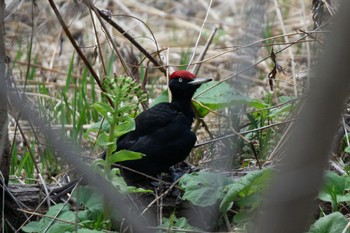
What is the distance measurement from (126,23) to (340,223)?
4123 millimetres

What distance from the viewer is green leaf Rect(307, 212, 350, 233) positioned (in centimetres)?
226

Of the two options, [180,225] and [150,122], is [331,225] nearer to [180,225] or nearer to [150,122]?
[180,225]

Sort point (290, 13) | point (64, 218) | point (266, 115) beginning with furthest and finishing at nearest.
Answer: point (290, 13) → point (266, 115) → point (64, 218)

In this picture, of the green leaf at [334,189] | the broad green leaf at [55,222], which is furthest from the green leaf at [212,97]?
the broad green leaf at [55,222]

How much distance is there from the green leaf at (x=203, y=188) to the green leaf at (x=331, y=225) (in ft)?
1.25

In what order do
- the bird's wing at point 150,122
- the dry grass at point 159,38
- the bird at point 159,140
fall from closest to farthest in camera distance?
the bird at point 159,140 < the bird's wing at point 150,122 < the dry grass at point 159,38

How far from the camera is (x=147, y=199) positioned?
9.08 feet

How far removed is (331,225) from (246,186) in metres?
0.31

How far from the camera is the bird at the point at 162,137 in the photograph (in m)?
2.86

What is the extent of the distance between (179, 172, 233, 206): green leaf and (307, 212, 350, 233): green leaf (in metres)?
0.38

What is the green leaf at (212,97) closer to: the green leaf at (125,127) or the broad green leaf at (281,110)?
the broad green leaf at (281,110)

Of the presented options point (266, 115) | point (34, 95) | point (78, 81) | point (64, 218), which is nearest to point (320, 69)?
point (64, 218)

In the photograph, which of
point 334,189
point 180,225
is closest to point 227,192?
point 180,225

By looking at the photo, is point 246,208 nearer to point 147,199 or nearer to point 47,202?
point 147,199
